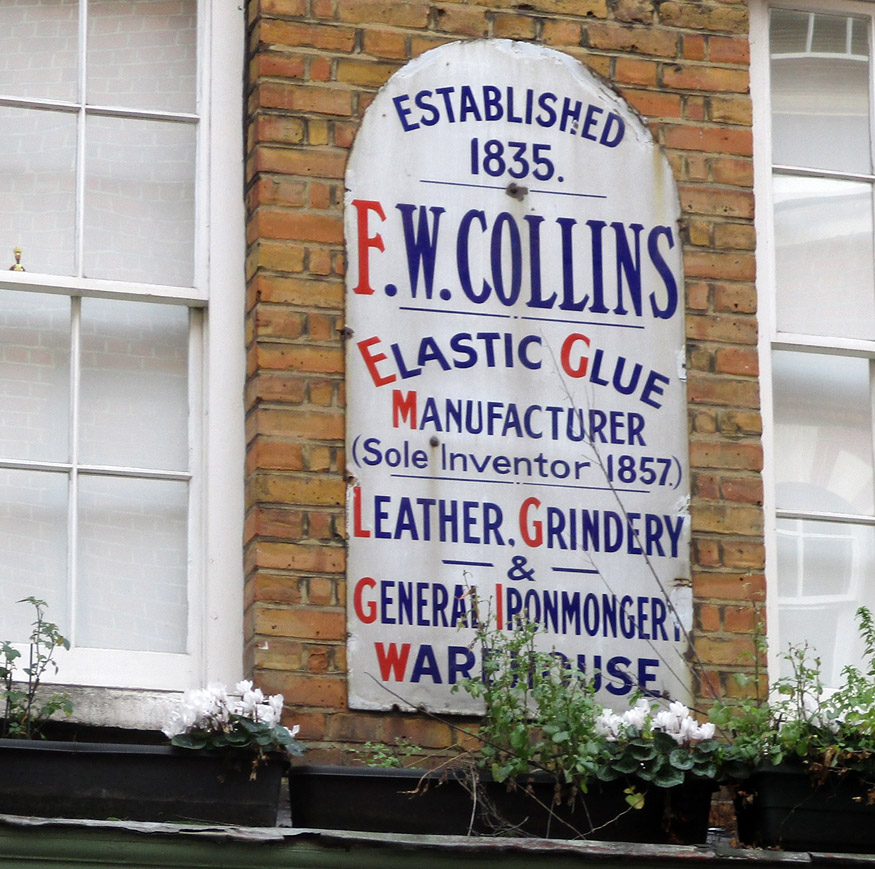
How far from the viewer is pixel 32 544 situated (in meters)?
5.76

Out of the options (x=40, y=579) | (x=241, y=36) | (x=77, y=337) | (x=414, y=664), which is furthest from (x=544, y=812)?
(x=241, y=36)

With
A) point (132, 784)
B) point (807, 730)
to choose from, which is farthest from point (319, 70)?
point (807, 730)

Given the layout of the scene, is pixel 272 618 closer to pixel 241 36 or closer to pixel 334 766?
pixel 334 766

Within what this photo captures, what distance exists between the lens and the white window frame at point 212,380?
5691mm

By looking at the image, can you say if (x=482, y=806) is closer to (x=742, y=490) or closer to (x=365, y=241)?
(x=742, y=490)

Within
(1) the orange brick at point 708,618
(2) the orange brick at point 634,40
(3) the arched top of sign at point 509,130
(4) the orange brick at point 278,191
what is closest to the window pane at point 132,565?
(4) the orange brick at point 278,191

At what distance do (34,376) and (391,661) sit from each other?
4.35 feet

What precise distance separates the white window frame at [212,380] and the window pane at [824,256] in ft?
5.76

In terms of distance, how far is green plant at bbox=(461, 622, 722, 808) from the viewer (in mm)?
5172

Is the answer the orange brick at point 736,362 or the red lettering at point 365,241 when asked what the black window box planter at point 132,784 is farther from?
the orange brick at point 736,362

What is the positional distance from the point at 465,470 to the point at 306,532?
50cm

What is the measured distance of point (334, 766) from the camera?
5141mm

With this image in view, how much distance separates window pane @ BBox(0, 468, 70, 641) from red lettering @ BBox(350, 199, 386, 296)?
102 centimetres

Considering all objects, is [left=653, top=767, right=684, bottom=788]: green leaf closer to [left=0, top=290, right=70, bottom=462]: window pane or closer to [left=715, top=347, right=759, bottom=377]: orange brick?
[left=715, top=347, right=759, bottom=377]: orange brick
